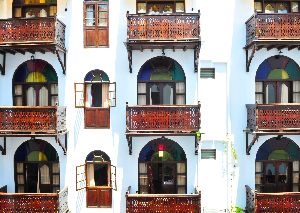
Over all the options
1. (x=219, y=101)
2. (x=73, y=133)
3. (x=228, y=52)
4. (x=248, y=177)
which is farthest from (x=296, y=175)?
(x=73, y=133)

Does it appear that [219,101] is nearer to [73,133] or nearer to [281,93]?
[281,93]

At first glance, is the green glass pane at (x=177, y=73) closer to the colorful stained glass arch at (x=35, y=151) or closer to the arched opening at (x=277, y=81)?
the arched opening at (x=277, y=81)

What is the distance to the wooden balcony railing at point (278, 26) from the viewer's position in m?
16.0

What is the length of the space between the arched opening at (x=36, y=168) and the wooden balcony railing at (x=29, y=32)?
467 cm

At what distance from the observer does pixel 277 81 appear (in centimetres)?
1733

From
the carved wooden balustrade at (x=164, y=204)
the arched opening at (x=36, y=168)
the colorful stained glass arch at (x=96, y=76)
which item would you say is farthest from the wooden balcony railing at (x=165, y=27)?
the carved wooden balustrade at (x=164, y=204)

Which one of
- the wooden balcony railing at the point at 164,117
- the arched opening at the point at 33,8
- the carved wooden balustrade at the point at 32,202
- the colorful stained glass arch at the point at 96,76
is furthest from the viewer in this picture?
the arched opening at the point at 33,8

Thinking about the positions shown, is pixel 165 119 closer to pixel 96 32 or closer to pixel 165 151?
pixel 165 151

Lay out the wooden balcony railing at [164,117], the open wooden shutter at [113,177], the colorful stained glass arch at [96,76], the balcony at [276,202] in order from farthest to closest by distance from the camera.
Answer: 1. the colorful stained glass arch at [96,76]
2. the open wooden shutter at [113,177]
3. the wooden balcony railing at [164,117]
4. the balcony at [276,202]

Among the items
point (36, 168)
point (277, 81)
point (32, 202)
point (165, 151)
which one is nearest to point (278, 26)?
point (277, 81)

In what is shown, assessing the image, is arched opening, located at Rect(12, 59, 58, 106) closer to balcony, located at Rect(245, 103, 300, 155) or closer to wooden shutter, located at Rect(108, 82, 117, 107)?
wooden shutter, located at Rect(108, 82, 117, 107)

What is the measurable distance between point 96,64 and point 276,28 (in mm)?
8320

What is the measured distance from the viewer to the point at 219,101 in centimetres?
1727

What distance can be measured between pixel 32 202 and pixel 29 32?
7457 mm
